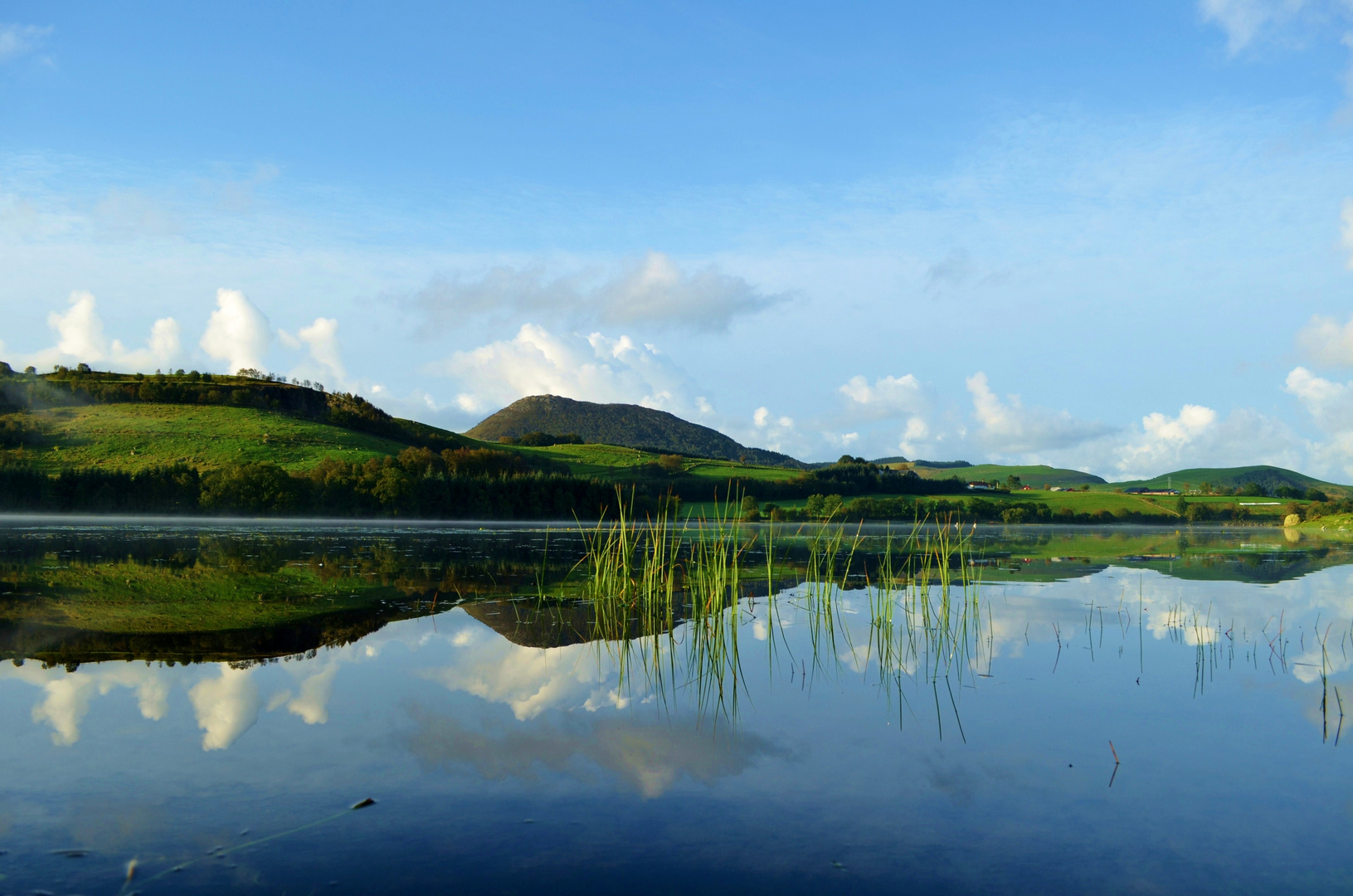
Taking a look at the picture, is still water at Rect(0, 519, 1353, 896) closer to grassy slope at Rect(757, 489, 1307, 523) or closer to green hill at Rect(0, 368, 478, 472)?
green hill at Rect(0, 368, 478, 472)

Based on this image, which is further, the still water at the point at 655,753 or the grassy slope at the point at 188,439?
the grassy slope at the point at 188,439

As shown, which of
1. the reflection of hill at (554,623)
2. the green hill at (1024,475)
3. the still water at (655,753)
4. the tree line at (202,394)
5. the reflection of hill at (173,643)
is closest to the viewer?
the still water at (655,753)

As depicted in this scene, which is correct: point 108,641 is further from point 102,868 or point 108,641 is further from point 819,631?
point 819,631

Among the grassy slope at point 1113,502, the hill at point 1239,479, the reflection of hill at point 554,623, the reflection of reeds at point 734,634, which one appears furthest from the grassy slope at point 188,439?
the hill at point 1239,479

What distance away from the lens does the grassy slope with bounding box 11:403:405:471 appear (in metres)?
67.6

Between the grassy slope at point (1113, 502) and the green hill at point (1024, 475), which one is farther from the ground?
the green hill at point (1024, 475)

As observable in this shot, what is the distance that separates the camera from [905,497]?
8962 centimetres

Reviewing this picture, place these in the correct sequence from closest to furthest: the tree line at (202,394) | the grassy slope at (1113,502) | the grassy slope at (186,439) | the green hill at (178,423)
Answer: the grassy slope at (186,439) → the green hill at (178,423) → the tree line at (202,394) → the grassy slope at (1113,502)

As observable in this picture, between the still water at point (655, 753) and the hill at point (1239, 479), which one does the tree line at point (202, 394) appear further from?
the hill at point (1239, 479)

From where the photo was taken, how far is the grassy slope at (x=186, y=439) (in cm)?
6756

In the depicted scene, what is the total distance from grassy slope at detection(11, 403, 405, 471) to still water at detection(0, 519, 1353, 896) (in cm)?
6466

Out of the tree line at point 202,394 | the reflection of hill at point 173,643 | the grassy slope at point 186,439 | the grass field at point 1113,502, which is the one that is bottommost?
the reflection of hill at point 173,643

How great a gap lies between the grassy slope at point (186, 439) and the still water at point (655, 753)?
212 feet

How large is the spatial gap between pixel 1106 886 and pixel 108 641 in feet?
31.2
